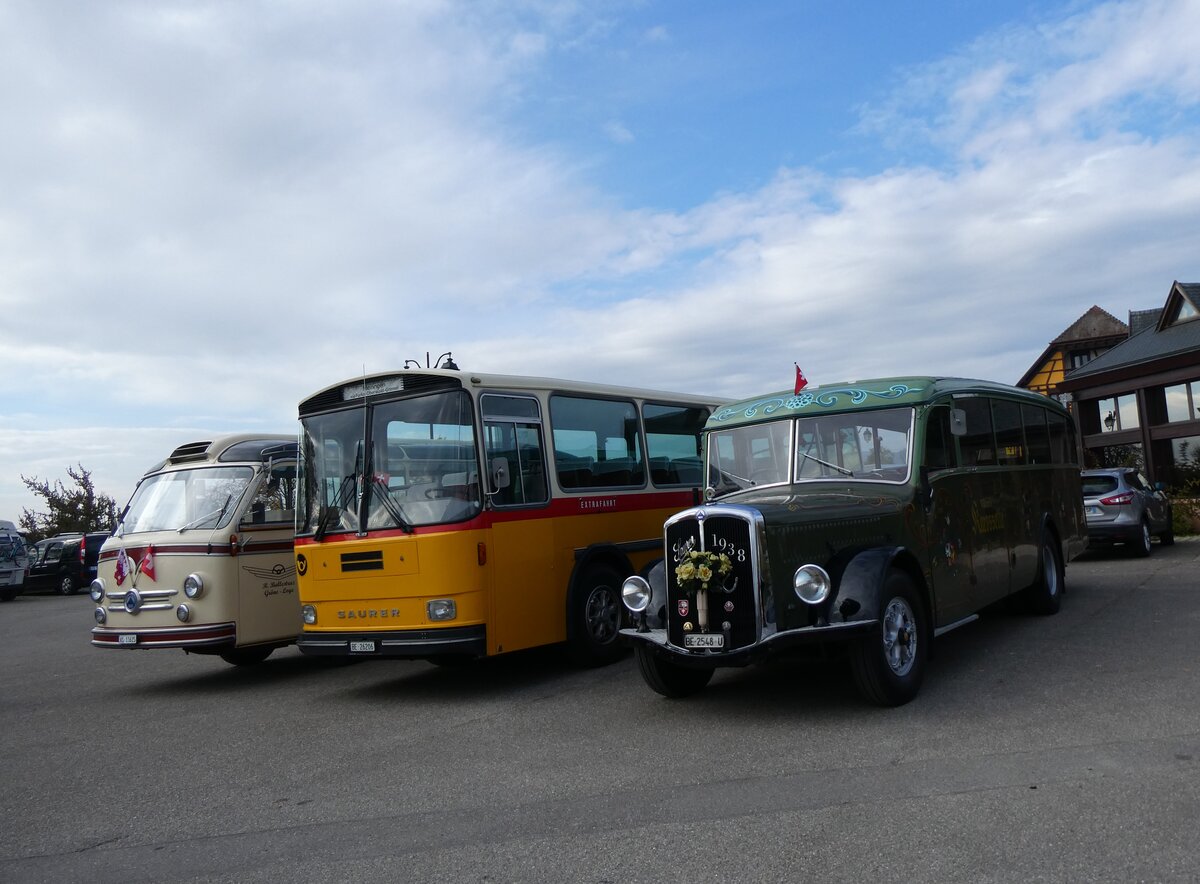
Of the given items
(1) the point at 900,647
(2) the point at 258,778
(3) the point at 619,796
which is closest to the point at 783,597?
(1) the point at 900,647

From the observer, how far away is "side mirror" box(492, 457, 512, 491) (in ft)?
29.1

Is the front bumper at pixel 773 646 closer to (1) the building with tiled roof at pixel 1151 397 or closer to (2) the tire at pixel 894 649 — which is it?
(2) the tire at pixel 894 649

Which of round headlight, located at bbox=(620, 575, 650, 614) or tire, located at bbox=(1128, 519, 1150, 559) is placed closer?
round headlight, located at bbox=(620, 575, 650, 614)

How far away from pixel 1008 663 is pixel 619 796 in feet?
14.6

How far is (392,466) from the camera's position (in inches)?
362

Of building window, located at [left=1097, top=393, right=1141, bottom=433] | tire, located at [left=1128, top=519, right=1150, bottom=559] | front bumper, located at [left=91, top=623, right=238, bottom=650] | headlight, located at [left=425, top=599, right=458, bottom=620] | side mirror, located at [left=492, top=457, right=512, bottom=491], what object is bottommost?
tire, located at [left=1128, top=519, right=1150, bottom=559]

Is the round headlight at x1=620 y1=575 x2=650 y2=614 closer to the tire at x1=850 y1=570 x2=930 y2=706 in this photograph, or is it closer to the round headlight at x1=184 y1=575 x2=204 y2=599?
the tire at x1=850 y1=570 x2=930 y2=706

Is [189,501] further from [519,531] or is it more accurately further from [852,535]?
[852,535]

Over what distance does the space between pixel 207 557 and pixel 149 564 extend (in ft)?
2.25

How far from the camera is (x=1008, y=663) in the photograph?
853 cm

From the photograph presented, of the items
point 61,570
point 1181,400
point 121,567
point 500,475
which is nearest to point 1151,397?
point 1181,400

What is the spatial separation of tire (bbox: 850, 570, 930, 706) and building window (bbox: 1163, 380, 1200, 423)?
2819cm

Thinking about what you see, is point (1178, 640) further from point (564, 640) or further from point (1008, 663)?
point (564, 640)

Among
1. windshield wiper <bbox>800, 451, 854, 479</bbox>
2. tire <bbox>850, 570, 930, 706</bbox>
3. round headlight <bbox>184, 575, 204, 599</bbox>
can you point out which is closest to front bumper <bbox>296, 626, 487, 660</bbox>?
round headlight <bbox>184, 575, 204, 599</bbox>
